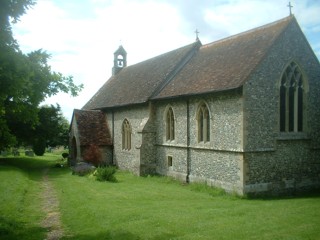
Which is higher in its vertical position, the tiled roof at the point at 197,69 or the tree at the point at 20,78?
the tiled roof at the point at 197,69

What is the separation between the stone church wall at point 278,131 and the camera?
55.1 feet

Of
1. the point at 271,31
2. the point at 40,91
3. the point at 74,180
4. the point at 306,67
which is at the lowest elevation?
the point at 74,180

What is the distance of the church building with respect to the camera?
16922 mm

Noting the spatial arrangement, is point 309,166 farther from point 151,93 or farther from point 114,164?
point 114,164

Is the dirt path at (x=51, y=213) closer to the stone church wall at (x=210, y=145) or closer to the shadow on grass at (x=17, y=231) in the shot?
the shadow on grass at (x=17, y=231)

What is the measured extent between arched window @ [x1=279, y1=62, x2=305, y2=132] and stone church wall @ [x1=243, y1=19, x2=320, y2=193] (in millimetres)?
309

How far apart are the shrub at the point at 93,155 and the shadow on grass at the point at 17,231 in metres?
17.5

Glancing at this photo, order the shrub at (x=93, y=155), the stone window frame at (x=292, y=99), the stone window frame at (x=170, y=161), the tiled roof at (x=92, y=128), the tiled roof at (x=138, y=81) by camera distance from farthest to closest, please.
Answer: the tiled roof at (x=92, y=128) → the shrub at (x=93, y=155) → the tiled roof at (x=138, y=81) → the stone window frame at (x=170, y=161) → the stone window frame at (x=292, y=99)

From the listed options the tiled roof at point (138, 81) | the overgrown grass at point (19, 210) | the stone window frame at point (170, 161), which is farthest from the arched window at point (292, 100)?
the overgrown grass at point (19, 210)

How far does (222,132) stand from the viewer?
18078 millimetres

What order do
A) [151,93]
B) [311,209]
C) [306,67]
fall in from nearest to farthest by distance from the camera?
[311,209]
[306,67]
[151,93]

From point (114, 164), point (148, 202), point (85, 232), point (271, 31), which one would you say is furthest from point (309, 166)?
point (114, 164)

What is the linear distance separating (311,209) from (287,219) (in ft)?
7.16

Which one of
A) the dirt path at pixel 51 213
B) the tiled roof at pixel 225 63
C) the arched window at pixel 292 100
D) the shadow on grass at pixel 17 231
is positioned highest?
the tiled roof at pixel 225 63
